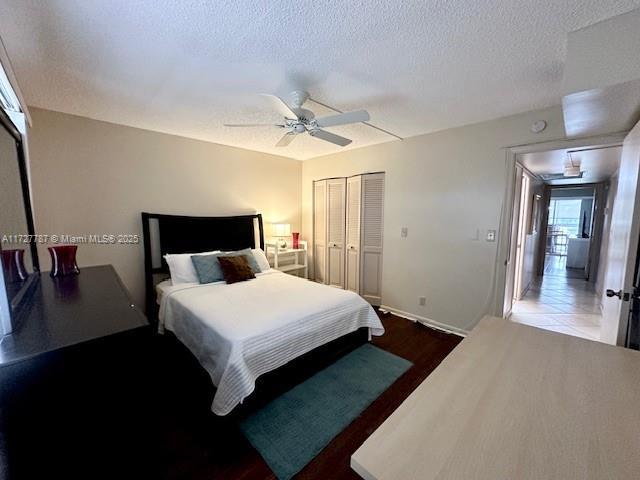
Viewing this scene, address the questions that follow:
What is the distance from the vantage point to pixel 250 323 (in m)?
1.97

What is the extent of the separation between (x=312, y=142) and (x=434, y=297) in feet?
8.26

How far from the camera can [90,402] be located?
2.94ft

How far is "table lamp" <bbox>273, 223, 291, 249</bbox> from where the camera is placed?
169 inches

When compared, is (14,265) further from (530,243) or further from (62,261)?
(530,243)

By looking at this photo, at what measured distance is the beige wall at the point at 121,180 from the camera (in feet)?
8.47

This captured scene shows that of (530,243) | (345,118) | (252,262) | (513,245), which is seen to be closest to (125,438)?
(345,118)

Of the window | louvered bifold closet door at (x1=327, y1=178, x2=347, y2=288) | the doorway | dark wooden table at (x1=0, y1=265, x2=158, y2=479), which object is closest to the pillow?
louvered bifold closet door at (x1=327, y1=178, x2=347, y2=288)

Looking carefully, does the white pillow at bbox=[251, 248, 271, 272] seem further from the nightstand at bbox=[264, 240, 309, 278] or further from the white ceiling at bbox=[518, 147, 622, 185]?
the white ceiling at bbox=[518, 147, 622, 185]

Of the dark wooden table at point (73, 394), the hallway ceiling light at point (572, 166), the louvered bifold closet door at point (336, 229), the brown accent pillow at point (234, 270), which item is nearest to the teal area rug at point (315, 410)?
the dark wooden table at point (73, 394)

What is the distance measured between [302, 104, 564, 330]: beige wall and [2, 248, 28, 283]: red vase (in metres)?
3.43

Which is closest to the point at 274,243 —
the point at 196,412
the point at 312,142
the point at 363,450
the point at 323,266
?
the point at 323,266

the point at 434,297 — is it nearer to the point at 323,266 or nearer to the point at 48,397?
the point at 323,266

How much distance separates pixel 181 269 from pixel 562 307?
5.32m

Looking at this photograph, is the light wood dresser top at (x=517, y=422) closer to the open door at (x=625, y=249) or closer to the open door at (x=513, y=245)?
the open door at (x=625, y=249)
